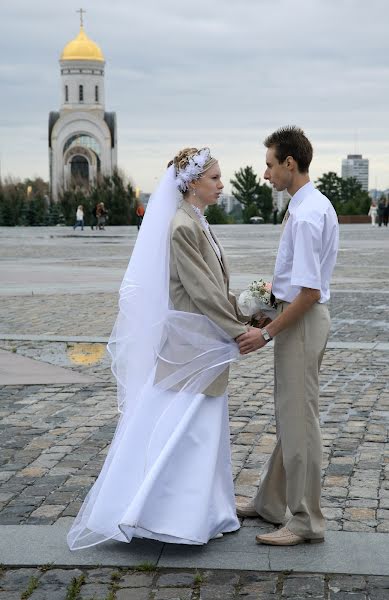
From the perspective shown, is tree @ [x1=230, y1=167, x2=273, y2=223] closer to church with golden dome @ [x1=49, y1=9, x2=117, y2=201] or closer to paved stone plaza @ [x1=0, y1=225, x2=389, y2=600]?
church with golden dome @ [x1=49, y1=9, x2=117, y2=201]

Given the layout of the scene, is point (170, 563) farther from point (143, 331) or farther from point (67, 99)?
point (67, 99)

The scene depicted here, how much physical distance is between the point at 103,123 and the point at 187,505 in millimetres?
112987

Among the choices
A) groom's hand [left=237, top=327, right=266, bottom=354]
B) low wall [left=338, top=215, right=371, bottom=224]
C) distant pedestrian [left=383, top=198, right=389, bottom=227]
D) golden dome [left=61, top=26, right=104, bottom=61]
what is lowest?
low wall [left=338, top=215, right=371, bottom=224]

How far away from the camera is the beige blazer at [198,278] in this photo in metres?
4.55

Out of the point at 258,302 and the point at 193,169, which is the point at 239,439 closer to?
the point at 258,302

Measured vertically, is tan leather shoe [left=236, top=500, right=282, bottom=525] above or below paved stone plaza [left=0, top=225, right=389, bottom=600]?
above

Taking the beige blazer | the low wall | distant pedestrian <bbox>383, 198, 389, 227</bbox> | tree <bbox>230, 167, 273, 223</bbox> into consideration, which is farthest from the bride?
tree <bbox>230, 167, 273, 223</bbox>

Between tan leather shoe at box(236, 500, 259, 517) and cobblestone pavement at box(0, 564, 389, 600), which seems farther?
tan leather shoe at box(236, 500, 259, 517)

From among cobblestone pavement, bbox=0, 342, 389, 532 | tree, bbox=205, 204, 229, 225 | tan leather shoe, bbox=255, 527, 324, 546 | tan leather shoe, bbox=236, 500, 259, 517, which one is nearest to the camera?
tan leather shoe, bbox=255, 527, 324, 546

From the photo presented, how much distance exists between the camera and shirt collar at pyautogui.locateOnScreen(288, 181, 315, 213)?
4.50m

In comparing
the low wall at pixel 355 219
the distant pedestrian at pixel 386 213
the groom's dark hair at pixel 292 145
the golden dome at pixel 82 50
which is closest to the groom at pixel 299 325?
the groom's dark hair at pixel 292 145

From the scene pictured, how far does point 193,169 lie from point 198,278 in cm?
49

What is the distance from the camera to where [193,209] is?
468 centimetres

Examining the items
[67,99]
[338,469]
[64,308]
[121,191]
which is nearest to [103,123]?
[67,99]
